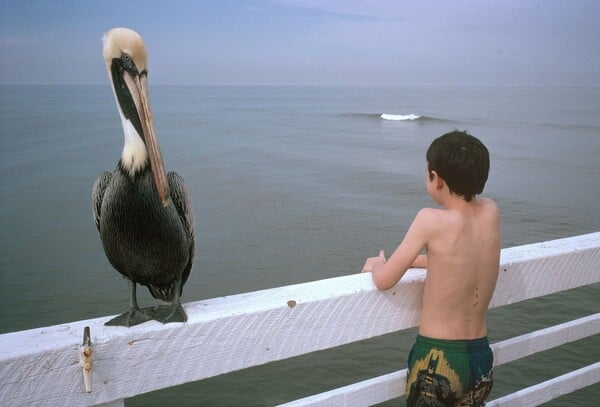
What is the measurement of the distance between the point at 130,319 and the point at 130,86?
91cm

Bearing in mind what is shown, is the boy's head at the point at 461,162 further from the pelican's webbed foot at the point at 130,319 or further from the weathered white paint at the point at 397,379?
the pelican's webbed foot at the point at 130,319

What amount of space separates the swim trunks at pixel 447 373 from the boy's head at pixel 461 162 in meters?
0.45

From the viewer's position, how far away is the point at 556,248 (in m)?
1.92

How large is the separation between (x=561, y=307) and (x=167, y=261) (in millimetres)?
4597

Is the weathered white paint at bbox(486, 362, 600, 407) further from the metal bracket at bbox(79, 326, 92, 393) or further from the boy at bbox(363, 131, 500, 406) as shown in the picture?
the metal bracket at bbox(79, 326, 92, 393)

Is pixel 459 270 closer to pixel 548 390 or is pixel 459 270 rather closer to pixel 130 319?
pixel 548 390

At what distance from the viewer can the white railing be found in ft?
3.92

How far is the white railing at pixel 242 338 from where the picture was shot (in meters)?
1.19

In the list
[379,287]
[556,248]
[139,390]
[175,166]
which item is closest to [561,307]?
[556,248]

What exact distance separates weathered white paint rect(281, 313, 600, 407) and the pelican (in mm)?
584

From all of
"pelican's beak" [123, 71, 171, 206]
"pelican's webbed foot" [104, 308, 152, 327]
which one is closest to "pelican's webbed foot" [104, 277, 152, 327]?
"pelican's webbed foot" [104, 308, 152, 327]

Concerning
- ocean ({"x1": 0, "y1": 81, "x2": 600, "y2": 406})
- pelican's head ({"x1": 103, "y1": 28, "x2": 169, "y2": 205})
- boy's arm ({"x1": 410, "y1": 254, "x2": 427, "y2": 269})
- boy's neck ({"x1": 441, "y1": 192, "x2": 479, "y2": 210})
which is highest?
pelican's head ({"x1": 103, "y1": 28, "x2": 169, "y2": 205})

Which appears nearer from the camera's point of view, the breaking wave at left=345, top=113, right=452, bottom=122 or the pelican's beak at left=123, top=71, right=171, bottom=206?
the pelican's beak at left=123, top=71, right=171, bottom=206

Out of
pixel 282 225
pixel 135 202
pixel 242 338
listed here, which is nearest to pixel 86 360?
pixel 242 338
